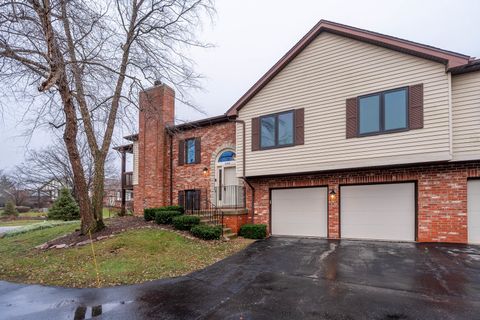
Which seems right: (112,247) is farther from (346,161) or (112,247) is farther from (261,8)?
(261,8)

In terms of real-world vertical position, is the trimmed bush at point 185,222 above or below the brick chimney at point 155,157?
below

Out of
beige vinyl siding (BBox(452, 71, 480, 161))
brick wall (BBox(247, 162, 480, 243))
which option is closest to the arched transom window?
brick wall (BBox(247, 162, 480, 243))

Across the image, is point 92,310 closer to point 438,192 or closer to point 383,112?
point 383,112

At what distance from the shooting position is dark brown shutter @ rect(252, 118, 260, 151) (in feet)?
37.8

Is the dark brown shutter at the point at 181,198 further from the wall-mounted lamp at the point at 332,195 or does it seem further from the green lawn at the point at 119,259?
the wall-mounted lamp at the point at 332,195

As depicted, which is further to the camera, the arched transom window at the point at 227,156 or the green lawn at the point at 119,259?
the arched transom window at the point at 227,156

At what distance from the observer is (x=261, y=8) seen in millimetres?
Result: 11445

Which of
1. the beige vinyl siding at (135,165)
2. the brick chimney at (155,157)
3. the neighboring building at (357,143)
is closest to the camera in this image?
the neighboring building at (357,143)

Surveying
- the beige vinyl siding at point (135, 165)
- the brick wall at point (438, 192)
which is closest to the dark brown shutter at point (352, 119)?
the brick wall at point (438, 192)

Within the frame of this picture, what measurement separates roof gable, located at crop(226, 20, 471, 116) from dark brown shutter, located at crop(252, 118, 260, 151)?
104 cm

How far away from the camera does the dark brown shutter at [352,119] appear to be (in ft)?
31.0

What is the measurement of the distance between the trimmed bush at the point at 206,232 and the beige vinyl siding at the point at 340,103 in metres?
2.92

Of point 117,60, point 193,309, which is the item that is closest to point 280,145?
point 117,60

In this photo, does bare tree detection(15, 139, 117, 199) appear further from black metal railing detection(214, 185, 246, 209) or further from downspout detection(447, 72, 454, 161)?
downspout detection(447, 72, 454, 161)
